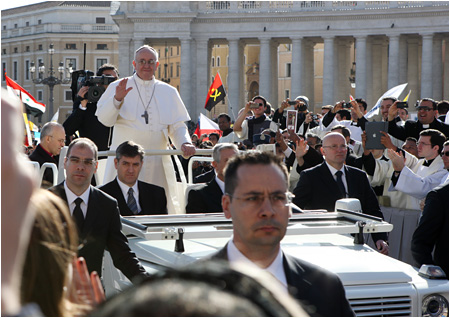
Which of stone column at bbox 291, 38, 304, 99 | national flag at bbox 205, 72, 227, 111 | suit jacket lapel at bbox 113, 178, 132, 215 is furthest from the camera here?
stone column at bbox 291, 38, 304, 99

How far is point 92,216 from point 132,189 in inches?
72.0

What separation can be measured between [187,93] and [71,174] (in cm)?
7656

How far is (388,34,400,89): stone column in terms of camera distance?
7625 cm

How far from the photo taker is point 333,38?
79250mm

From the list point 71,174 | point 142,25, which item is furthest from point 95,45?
point 71,174

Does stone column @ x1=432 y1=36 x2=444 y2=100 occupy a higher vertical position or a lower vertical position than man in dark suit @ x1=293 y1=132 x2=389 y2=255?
higher

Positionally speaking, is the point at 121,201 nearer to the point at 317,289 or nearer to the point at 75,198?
the point at 75,198

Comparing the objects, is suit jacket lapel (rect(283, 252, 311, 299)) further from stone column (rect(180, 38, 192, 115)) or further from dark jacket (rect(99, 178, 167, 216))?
stone column (rect(180, 38, 192, 115))

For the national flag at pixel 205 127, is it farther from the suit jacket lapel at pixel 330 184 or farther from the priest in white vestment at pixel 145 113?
the suit jacket lapel at pixel 330 184

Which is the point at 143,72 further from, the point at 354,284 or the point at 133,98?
the point at 354,284

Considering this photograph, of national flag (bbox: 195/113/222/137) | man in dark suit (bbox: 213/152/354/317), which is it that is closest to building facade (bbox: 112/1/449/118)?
national flag (bbox: 195/113/222/137)

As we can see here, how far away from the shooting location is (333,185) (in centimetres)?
919

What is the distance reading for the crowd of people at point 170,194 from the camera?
6.20 ft

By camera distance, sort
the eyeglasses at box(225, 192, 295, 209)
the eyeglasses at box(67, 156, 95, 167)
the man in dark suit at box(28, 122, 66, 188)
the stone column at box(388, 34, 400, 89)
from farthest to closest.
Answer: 1. the stone column at box(388, 34, 400, 89)
2. the man in dark suit at box(28, 122, 66, 188)
3. the eyeglasses at box(67, 156, 95, 167)
4. the eyeglasses at box(225, 192, 295, 209)
